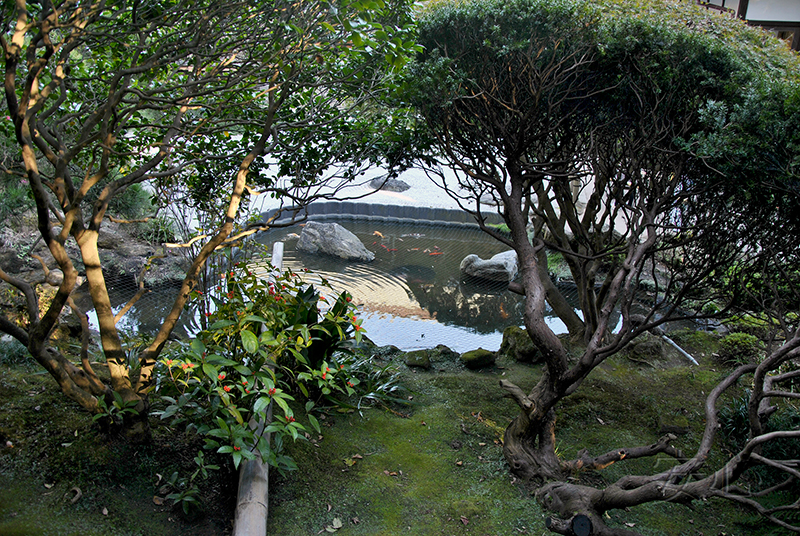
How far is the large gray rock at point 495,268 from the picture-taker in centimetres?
945

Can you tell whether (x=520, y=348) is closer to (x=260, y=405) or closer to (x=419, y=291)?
(x=419, y=291)

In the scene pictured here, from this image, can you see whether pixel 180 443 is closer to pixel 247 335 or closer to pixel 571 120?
pixel 247 335

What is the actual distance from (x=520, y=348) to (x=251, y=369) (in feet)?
11.3

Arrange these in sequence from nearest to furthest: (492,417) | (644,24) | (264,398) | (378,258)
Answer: (264,398) → (644,24) → (492,417) → (378,258)

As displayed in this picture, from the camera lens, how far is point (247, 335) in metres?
2.96

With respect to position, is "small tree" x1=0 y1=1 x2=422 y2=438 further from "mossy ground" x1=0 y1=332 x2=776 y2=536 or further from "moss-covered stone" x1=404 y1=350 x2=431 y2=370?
"moss-covered stone" x1=404 y1=350 x2=431 y2=370

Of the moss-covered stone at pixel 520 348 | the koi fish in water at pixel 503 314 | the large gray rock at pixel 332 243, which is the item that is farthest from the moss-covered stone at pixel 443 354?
the large gray rock at pixel 332 243

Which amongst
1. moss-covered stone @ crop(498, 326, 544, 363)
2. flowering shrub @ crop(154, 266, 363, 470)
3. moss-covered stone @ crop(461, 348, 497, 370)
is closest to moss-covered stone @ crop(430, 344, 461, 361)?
moss-covered stone @ crop(461, 348, 497, 370)

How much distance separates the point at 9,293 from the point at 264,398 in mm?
3330

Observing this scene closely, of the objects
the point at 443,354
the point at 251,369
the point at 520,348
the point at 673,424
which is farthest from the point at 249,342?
the point at 520,348

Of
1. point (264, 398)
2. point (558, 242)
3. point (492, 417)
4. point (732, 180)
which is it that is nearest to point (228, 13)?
point (264, 398)

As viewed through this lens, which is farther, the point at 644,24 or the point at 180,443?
the point at 644,24

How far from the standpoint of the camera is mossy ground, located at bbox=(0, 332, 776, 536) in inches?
105

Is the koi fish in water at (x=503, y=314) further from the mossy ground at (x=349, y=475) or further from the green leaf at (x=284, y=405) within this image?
the green leaf at (x=284, y=405)
